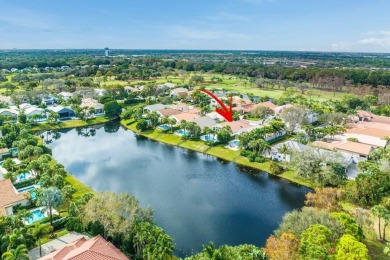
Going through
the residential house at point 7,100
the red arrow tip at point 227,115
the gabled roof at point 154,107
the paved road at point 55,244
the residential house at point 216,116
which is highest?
the residential house at point 7,100

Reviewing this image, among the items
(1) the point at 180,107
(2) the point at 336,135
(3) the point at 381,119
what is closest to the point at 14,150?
(1) the point at 180,107

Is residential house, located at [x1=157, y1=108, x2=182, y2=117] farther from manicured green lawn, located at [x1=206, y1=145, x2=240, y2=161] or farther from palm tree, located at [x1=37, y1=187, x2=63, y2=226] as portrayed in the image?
palm tree, located at [x1=37, y1=187, x2=63, y2=226]

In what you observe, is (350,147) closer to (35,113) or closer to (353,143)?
(353,143)

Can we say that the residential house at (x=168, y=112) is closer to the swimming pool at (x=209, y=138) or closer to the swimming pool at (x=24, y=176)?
the swimming pool at (x=209, y=138)

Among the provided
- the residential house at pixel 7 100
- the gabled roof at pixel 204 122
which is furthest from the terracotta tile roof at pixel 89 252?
the residential house at pixel 7 100

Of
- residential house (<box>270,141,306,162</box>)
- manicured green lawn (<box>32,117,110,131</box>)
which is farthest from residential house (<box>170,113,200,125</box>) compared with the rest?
residential house (<box>270,141,306,162</box>)
